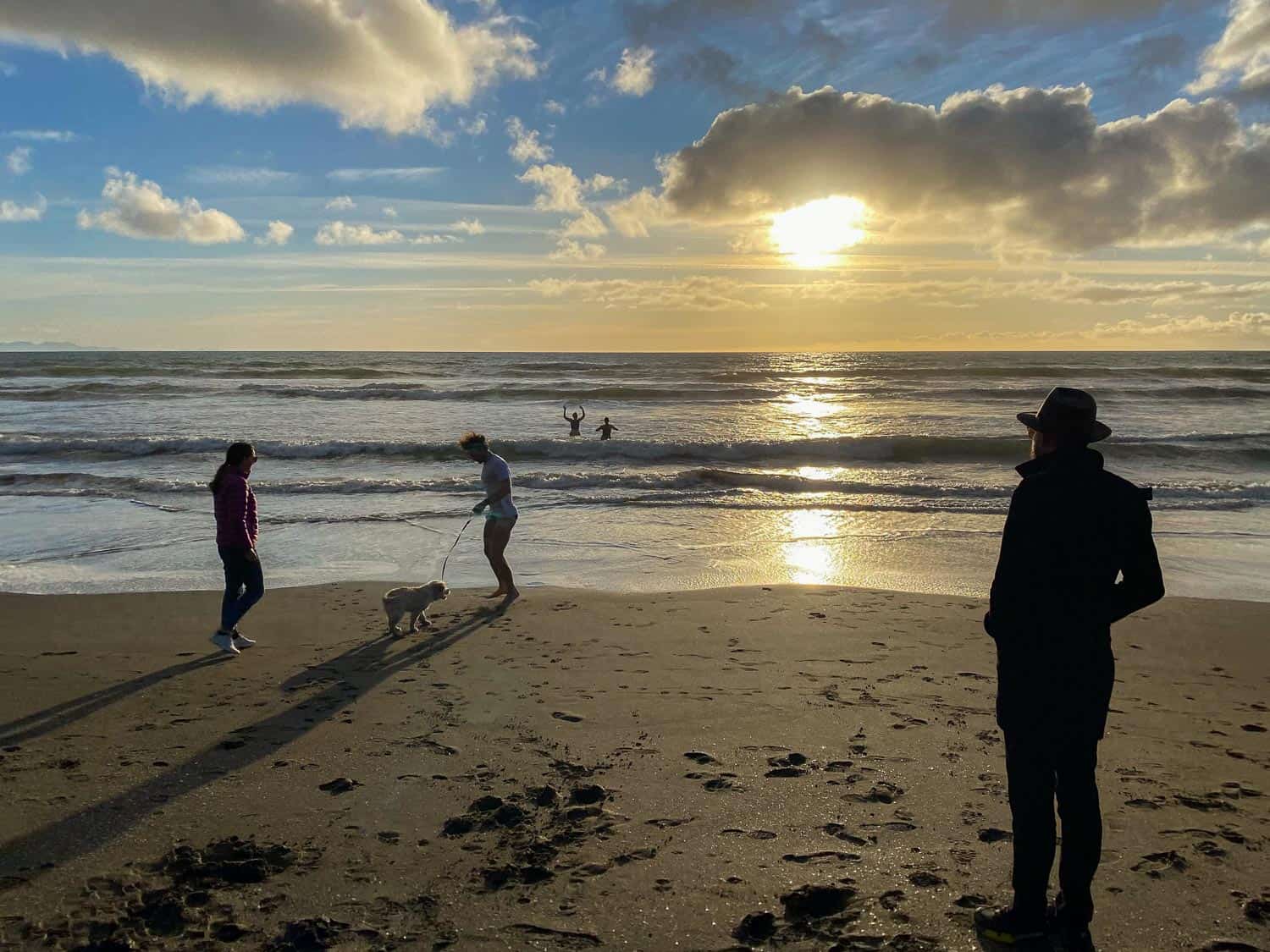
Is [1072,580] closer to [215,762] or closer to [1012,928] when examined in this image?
[1012,928]

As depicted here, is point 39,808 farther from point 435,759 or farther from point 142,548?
point 142,548

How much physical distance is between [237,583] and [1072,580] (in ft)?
19.8

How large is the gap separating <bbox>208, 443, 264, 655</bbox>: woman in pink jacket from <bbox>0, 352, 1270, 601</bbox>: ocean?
2562mm

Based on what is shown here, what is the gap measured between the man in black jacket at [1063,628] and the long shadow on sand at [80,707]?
16.4ft

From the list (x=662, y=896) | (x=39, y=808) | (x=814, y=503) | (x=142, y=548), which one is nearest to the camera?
(x=662, y=896)

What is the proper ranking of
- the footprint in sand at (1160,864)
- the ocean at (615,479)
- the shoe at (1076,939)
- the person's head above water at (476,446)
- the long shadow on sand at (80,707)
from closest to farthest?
the shoe at (1076,939) → the footprint in sand at (1160,864) → the long shadow on sand at (80,707) → the person's head above water at (476,446) → the ocean at (615,479)

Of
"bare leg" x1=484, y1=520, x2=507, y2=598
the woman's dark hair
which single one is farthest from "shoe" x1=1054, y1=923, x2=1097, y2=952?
"bare leg" x1=484, y1=520, x2=507, y2=598

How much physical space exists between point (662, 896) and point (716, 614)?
14.5 ft

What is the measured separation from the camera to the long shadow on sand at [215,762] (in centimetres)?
354

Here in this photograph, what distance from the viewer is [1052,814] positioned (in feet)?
9.36

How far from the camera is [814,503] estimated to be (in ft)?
47.5

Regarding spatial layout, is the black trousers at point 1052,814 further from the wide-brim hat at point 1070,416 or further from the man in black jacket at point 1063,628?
the wide-brim hat at point 1070,416

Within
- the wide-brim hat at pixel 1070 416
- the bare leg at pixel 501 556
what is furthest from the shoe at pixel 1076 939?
the bare leg at pixel 501 556

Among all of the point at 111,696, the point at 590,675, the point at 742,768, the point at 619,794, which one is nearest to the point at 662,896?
the point at 619,794
